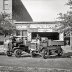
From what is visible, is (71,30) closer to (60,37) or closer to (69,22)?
(69,22)

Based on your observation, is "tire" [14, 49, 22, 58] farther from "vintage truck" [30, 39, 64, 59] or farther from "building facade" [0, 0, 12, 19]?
"building facade" [0, 0, 12, 19]

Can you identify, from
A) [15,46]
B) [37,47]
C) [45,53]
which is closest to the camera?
[45,53]

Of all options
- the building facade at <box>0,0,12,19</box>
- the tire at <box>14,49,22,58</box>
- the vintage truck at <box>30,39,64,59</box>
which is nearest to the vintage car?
the tire at <box>14,49,22,58</box>

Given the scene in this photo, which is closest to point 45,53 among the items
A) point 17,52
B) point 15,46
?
point 17,52

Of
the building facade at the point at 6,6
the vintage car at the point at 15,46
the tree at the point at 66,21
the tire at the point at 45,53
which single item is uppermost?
the building facade at the point at 6,6

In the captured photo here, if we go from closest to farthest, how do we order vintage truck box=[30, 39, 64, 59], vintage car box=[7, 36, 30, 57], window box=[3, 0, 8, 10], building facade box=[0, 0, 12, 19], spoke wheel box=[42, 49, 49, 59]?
spoke wheel box=[42, 49, 49, 59] < vintage truck box=[30, 39, 64, 59] < vintage car box=[7, 36, 30, 57] < building facade box=[0, 0, 12, 19] < window box=[3, 0, 8, 10]

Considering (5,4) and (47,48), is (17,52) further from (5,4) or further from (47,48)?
(5,4)

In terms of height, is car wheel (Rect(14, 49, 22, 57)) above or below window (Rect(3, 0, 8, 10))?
below

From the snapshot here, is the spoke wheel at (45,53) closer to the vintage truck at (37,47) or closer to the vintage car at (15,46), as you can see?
the vintage truck at (37,47)

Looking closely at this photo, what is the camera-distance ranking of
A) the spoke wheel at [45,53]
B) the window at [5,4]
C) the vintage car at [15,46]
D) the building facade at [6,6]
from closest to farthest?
the spoke wheel at [45,53] < the vintage car at [15,46] < the building facade at [6,6] < the window at [5,4]

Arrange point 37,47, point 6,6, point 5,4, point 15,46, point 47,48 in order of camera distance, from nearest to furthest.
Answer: point 47,48 < point 37,47 < point 15,46 < point 5,4 < point 6,6

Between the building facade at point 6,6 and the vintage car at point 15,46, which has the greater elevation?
the building facade at point 6,6

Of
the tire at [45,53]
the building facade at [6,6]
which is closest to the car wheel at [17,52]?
the tire at [45,53]

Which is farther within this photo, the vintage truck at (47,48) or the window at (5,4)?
the window at (5,4)
